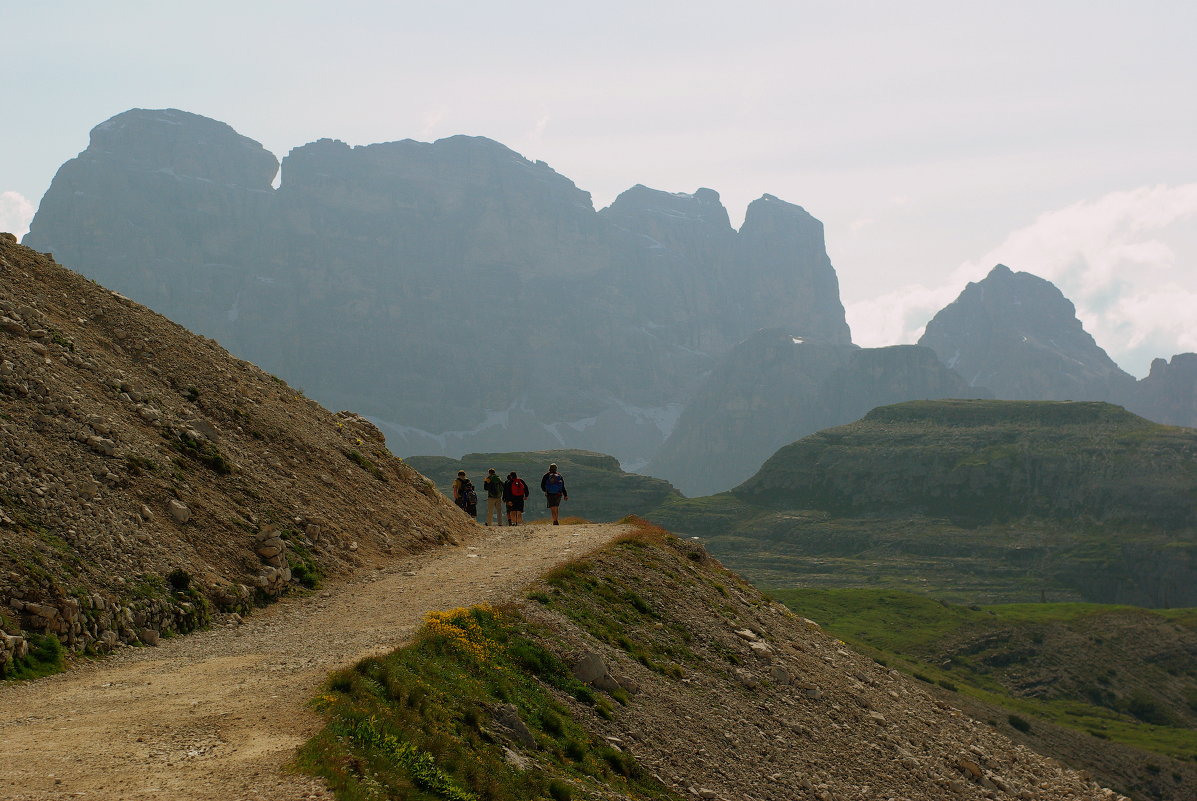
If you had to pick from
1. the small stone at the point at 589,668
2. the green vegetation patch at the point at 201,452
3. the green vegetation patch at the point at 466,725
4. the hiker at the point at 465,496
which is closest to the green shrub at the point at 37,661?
the green vegetation patch at the point at 466,725

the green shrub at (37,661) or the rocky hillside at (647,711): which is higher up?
the green shrub at (37,661)

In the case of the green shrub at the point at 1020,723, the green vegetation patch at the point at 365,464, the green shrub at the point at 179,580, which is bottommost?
the green shrub at the point at 1020,723

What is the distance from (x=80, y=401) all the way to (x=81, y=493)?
5195mm

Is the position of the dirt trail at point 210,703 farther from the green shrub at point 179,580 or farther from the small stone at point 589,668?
the small stone at point 589,668

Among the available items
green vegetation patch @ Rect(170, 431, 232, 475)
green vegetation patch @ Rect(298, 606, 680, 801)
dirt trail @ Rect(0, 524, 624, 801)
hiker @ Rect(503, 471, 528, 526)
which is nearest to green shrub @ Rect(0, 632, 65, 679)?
dirt trail @ Rect(0, 524, 624, 801)

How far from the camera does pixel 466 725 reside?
20109mm

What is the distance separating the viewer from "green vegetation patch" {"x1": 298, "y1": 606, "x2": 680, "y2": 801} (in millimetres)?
16547

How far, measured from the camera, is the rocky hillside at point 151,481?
85.5 ft

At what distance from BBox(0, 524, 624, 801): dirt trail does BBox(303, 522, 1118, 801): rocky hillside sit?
0.98 meters

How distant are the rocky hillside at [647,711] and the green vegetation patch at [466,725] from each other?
4 centimetres

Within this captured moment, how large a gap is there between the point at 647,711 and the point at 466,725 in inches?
290

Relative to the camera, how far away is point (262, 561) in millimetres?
33531

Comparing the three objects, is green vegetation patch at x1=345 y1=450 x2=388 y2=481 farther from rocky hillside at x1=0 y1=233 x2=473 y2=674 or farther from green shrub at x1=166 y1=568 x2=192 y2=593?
green shrub at x1=166 y1=568 x2=192 y2=593

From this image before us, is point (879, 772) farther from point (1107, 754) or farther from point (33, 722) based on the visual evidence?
point (1107, 754)
